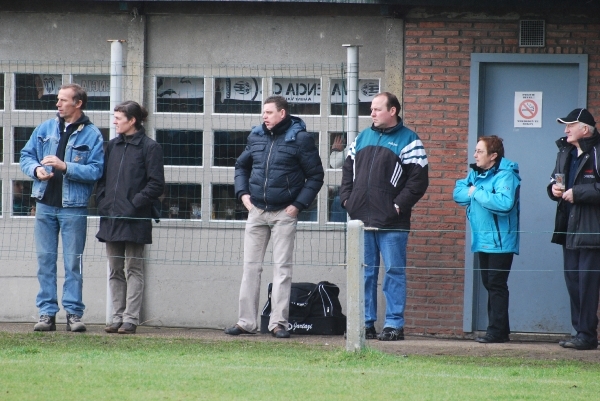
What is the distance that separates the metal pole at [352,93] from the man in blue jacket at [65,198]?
2.28 m

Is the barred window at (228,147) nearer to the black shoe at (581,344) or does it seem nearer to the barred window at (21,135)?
the barred window at (21,135)

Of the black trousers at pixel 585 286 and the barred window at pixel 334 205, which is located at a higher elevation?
the barred window at pixel 334 205

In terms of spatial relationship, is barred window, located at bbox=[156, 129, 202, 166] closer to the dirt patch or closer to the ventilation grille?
the dirt patch

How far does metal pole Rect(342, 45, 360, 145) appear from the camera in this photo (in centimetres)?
1001

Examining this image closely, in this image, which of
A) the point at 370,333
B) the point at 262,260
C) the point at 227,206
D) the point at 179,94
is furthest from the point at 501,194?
the point at 179,94

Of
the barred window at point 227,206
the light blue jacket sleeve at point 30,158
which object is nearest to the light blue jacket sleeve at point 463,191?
the barred window at point 227,206

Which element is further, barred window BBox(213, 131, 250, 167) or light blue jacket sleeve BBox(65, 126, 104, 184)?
barred window BBox(213, 131, 250, 167)

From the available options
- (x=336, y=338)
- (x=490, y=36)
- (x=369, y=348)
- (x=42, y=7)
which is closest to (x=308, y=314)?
(x=336, y=338)

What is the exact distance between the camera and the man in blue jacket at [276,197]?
376 inches

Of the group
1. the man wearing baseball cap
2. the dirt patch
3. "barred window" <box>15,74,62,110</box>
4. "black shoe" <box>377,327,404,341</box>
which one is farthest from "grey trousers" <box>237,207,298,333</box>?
"barred window" <box>15,74,62,110</box>

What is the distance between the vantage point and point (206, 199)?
35.1 feet

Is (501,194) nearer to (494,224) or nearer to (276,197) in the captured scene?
(494,224)

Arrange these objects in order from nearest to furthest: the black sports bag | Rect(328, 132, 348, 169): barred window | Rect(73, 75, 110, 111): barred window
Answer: the black sports bag, Rect(328, 132, 348, 169): barred window, Rect(73, 75, 110, 111): barred window

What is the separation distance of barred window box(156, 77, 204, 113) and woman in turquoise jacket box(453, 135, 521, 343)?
2.85m
